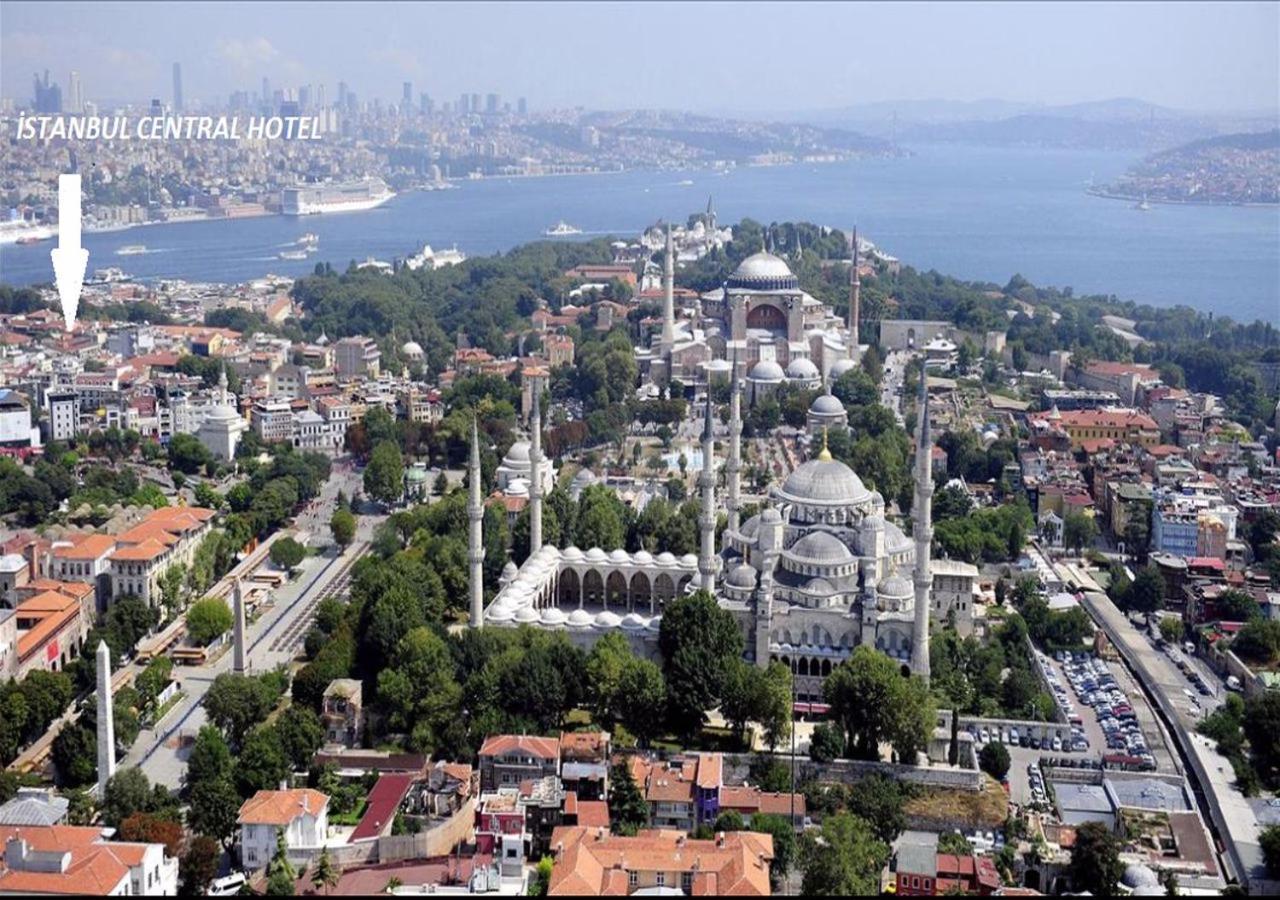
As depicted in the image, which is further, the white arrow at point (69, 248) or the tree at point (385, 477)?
the tree at point (385, 477)

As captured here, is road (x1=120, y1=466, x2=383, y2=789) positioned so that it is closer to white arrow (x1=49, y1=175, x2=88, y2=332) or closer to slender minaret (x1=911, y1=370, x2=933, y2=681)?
white arrow (x1=49, y1=175, x2=88, y2=332)

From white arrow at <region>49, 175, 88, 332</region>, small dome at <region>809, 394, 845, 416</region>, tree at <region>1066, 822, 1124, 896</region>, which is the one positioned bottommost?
tree at <region>1066, 822, 1124, 896</region>

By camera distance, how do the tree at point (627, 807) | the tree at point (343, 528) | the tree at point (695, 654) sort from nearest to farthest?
the tree at point (627, 807) → the tree at point (695, 654) → the tree at point (343, 528)

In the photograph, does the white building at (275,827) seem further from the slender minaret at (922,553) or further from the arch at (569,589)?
the arch at (569,589)

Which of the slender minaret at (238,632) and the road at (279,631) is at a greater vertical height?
the slender minaret at (238,632)

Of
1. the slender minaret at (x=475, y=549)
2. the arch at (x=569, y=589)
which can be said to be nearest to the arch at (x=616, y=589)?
the arch at (x=569, y=589)

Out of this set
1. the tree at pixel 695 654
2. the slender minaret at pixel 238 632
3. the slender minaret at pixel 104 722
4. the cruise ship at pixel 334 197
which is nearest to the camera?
the slender minaret at pixel 104 722

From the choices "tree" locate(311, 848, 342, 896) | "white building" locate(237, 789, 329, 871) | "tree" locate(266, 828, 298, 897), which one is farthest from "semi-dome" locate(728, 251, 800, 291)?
"tree" locate(311, 848, 342, 896)

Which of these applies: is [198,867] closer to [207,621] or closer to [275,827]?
[275,827]
